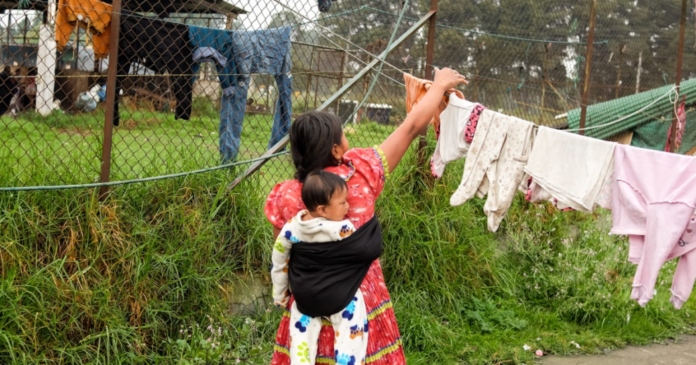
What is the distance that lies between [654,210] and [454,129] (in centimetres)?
109

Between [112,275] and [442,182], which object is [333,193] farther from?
[442,182]

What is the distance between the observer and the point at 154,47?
382 centimetres

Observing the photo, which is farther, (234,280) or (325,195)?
(234,280)

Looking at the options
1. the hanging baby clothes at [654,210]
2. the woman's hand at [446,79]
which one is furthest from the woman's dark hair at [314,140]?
the hanging baby clothes at [654,210]

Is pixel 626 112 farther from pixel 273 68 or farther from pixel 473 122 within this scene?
pixel 473 122

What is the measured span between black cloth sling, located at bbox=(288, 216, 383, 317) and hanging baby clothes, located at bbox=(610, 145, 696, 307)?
113 centimetres

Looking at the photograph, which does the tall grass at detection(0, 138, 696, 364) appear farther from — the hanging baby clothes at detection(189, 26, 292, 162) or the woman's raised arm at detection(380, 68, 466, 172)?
the woman's raised arm at detection(380, 68, 466, 172)

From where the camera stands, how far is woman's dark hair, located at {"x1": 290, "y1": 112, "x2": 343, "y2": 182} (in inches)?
85.7

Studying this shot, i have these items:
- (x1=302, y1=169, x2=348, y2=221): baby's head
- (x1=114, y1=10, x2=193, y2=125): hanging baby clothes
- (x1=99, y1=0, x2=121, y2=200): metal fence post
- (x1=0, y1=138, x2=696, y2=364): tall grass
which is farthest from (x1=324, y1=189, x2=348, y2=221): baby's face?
(x1=114, y1=10, x2=193, y2=125): hanging baby clothes

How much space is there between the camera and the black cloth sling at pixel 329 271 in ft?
6.91

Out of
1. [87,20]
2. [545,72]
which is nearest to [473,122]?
[87,20]

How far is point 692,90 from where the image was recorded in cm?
723

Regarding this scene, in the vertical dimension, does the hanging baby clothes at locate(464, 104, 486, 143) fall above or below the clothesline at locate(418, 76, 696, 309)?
above

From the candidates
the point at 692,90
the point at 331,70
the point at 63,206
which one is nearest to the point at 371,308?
the point at 63,206
